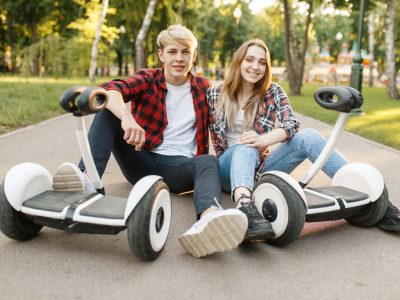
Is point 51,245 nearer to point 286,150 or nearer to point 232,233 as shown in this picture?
point 232,233

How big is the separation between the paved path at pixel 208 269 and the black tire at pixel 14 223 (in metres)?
0.06

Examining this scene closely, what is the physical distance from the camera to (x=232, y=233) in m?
2.20

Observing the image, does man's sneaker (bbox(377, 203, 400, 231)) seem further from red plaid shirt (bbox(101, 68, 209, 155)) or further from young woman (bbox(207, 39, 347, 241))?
red plaid shirt (bbox(101, 68, 209, 155))

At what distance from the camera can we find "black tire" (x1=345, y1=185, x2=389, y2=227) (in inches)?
108

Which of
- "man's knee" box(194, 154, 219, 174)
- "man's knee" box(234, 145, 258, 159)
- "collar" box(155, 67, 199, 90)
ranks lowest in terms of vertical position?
"man's knee" box(194, 154, 219, 174)

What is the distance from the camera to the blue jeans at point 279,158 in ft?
9.14

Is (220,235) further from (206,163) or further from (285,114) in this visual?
(285,114)

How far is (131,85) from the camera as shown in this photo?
319 centimetres

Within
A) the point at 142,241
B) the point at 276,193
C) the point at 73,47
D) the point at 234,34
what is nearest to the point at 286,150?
the point at 276,193

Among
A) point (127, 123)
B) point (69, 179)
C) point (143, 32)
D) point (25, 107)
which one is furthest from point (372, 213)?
point (143, 32)

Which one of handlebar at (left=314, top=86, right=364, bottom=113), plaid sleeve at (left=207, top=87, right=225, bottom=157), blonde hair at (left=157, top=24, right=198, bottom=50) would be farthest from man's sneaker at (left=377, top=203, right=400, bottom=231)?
blonde hair at (left=157, top=24, right=198, bottom=50)

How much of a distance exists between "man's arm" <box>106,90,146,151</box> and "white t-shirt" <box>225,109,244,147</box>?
2.57ft

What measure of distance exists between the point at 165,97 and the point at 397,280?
191 cm

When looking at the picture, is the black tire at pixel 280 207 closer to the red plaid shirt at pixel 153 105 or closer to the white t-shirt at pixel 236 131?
the white t-shirt at pixel 236 131
